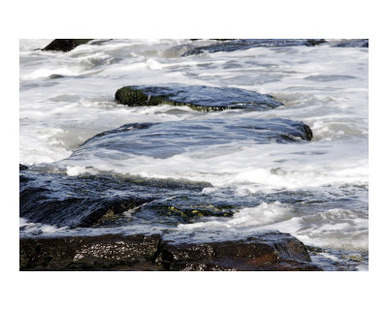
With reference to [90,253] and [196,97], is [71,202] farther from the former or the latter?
[196,97]

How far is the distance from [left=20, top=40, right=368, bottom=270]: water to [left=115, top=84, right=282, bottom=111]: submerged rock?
11 cm

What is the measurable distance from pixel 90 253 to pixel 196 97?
5.76 meters

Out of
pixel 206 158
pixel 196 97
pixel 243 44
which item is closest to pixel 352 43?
pixel 243 44

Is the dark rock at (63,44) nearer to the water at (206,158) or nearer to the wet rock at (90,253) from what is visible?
the water at (206,158)

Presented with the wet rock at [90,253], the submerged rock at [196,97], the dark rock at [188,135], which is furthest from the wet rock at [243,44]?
the wet rock at [90,253]

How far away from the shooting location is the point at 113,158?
18.0 feet

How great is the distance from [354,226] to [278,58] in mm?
9603

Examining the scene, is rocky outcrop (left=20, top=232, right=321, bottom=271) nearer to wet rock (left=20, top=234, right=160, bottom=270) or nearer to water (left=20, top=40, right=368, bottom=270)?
wet rock (left=20, top=234, right=160, bottom=270)

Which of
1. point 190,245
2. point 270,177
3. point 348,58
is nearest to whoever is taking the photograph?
point 190,245

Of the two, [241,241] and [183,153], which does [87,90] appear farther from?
[241,241]

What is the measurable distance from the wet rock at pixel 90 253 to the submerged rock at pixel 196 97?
17.2ft

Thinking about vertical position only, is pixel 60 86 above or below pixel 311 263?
above

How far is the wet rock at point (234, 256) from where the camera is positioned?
2.81 metres

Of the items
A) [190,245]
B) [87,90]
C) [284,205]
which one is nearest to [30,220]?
[190,245]
